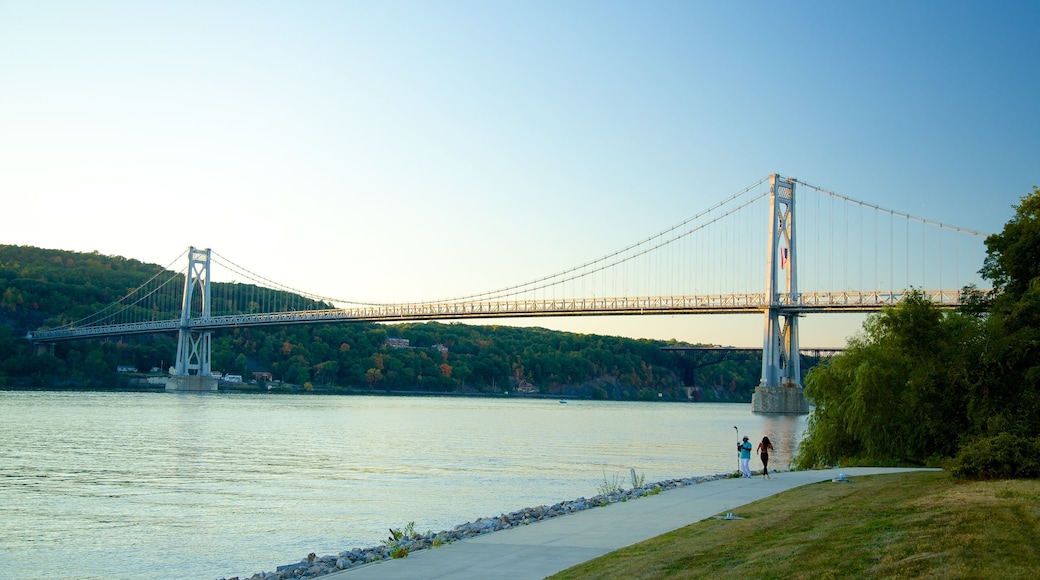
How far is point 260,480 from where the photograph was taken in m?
27.5

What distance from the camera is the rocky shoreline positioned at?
42.7 ft

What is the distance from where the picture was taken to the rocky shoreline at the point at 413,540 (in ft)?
42.7

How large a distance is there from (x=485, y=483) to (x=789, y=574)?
18237mm

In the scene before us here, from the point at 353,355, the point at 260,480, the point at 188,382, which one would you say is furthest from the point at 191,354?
the point at 260,480

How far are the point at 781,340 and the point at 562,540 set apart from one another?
7419 cm

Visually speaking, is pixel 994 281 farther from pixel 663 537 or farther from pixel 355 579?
pixel 355 579

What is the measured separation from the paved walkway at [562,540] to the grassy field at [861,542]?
1.76 feet

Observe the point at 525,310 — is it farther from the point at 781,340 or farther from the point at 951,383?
the point at 951,383

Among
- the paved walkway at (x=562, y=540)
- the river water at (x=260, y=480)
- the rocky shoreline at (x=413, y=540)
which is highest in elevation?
the paved walkway at (x=562, y=540)

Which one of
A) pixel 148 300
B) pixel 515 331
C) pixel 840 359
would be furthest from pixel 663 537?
pixel 515 331

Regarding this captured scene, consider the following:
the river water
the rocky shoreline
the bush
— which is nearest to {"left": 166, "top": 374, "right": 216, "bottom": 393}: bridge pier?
the river water

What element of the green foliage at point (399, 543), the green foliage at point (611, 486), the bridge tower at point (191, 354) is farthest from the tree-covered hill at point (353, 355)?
the green foliage at point (399, 543)

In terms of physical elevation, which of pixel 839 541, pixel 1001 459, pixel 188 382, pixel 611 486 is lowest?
pixel 611 486

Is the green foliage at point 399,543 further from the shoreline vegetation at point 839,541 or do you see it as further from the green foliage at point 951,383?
the green foliage at point 951,383
